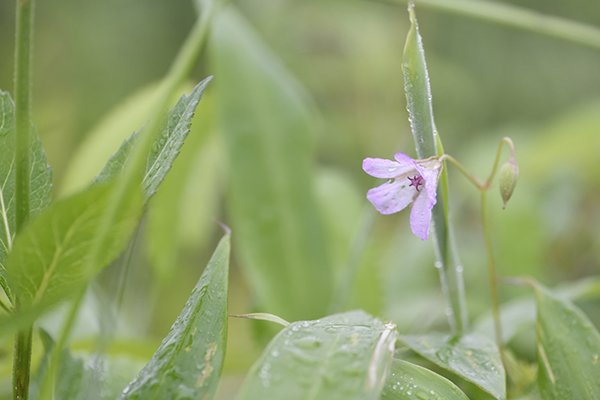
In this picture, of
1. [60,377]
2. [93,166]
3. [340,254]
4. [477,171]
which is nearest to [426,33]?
[477,171]

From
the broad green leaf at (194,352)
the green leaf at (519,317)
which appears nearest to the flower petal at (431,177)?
the broad green leaf at (194,352)

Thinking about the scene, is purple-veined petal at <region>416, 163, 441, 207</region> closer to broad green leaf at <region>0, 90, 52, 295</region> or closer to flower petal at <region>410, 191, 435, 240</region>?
flower petal at <region>410, 191, 435, 240</region>

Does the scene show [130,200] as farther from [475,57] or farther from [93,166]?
[475,57]

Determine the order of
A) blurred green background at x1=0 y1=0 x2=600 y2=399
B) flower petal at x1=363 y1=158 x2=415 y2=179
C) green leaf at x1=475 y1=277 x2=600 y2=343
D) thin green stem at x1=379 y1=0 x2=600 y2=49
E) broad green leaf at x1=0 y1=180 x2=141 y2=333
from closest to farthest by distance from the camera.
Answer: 1. broad green leaf at x1=0 y1=180 x2=141 y2=333
2. flower petal at x1=363 y1=158 x2=415 y2=179
3. green leaf at x1=475 y1=277 x2=600 y2=343
4. thin green stem at x1=379 y1=0 x2=600 y2=49
5. blurred green background at x1=0 y1=0 x2=600 y2=399

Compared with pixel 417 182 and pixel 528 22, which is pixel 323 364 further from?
pixel 528 22

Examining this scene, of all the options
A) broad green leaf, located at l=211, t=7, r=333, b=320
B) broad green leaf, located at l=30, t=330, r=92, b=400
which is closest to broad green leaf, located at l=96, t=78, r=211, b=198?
broad green leaf, located at l=30, t=330, r=92, b=400

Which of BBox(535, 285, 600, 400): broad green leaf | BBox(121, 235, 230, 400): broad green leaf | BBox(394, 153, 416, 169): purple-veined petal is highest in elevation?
BBox(394, 153, 416, 169): purple-veined petal
